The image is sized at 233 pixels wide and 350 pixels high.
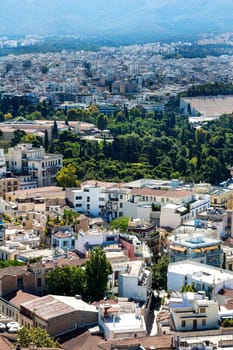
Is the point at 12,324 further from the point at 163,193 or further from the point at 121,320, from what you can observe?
the point at 163,193

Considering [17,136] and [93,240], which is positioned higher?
[17,136]

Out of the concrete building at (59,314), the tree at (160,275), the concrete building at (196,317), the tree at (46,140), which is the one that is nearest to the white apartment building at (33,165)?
the tree at (46,140)

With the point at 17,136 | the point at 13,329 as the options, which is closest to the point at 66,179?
the point at 17,136

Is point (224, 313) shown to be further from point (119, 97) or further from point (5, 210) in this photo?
point (119, 97)

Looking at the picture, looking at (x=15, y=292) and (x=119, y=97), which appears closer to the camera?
(x=15, y=292)

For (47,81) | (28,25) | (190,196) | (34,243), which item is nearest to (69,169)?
(190,196)

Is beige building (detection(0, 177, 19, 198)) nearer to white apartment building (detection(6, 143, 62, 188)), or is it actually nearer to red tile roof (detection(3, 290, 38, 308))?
white apartment building (detection(6, 143, 62, 188))
